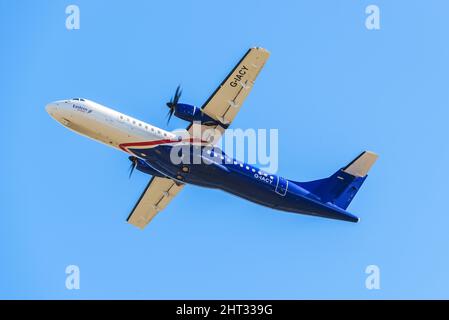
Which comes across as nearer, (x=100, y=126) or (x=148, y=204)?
(x=100, y=126)

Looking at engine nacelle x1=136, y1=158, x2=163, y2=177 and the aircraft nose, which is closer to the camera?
the aircraft nose

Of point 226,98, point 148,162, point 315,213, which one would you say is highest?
point 226,98

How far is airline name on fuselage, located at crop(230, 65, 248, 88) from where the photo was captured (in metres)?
28.0

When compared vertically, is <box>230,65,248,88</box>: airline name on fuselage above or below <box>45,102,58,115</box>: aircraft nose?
above

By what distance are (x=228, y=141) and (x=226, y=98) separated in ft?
6.57

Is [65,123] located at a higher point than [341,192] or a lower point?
higher

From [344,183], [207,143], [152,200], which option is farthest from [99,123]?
[344,183]

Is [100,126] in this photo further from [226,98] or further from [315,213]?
[315,213]

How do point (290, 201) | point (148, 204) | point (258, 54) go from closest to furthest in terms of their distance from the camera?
1. point (258, 54)
2. point (290, 201)
3. point (148, 204)

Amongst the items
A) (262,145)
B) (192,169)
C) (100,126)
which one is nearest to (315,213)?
(262,145)

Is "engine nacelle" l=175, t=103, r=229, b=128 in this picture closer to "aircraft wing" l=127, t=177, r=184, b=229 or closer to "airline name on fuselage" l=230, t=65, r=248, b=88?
"airline name on fuselage" l=230, t=65, r=248, b=88

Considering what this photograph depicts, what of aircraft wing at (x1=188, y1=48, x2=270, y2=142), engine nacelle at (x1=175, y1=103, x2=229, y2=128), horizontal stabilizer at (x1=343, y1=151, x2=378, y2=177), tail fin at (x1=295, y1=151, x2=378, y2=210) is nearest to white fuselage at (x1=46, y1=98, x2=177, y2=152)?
engine nacelle at (x1=175, y1=103, x2=229, y2=128)

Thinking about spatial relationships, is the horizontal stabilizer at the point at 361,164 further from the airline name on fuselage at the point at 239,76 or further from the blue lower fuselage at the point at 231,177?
the airline name on fuselage at the point at 239,76

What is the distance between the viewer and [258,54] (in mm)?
27672
